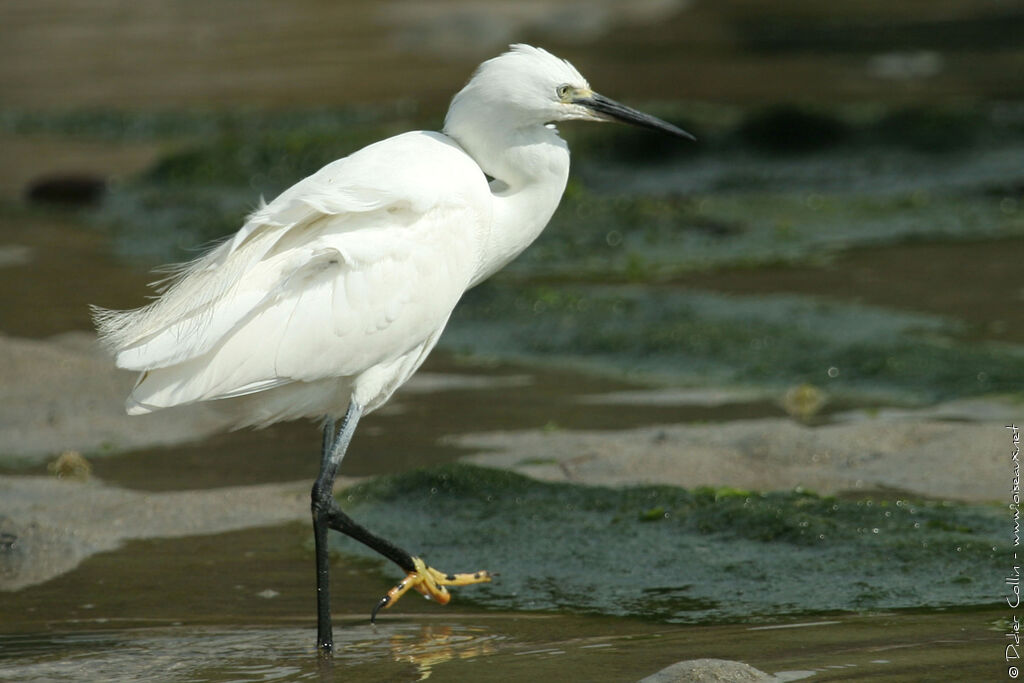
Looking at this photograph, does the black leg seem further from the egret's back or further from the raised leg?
the egret's back

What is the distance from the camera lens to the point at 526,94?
447 centimetres

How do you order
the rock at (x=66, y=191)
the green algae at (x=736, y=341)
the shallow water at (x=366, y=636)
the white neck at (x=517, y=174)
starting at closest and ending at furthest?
1. the shallow water at (x=366, y=636)
2. the white neck at (x=517, y=174)
3. the green algae at (x=736, y=341)
4. the rock at (x=66, y=191)

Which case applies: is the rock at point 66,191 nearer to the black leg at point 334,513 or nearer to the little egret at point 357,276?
the little egret at point 357,276

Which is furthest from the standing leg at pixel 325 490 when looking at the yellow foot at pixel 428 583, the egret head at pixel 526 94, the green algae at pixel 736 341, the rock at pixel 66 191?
the rock at pixel 66 191

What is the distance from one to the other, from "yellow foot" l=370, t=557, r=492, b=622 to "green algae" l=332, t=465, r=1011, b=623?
136 millimetres

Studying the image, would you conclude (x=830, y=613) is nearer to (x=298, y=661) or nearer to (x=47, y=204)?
(x=298, y=661)

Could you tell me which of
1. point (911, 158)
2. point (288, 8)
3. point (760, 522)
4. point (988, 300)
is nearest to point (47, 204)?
point (911, 158)

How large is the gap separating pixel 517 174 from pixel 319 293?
2.51 feet

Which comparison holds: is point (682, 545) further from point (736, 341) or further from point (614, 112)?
point (736, 341)

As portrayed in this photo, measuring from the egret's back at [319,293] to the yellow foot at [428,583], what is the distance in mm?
551

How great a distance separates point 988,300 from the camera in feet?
25.9

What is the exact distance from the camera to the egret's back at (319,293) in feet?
13.8

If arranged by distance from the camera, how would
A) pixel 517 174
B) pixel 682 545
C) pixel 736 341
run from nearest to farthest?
pixel 517 174, pixel 682 545, pixel 736 341

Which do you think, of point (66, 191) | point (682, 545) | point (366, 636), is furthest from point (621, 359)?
point (66, 191)
